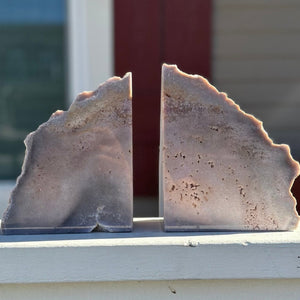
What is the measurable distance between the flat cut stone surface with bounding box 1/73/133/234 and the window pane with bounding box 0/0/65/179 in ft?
9.57

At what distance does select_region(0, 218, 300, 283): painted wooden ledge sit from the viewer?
127 cm

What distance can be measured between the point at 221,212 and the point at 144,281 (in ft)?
0.85

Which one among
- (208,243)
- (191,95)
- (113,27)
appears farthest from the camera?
(113,27)

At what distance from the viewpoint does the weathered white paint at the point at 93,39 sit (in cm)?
382

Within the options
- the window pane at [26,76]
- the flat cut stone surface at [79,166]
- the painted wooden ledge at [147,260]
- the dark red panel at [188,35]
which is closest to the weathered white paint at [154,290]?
the painted wooden ledge at [147,260]

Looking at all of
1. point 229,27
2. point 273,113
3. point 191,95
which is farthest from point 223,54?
point 191,95

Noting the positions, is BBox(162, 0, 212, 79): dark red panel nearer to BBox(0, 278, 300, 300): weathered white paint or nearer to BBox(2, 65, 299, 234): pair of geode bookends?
BBox(2, 65, 299, 234): pair of geode bookends

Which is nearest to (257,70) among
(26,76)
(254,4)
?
(254,4)

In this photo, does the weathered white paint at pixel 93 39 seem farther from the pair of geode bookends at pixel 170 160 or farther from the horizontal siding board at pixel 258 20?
the pair of geode bookends at pixel 170 160

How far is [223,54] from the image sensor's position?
3.98m

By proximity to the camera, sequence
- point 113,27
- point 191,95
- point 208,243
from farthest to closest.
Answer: point 113,27 → point 191,95 → point 208,243

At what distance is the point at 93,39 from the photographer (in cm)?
386

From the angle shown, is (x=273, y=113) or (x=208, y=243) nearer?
(x=208, y=243)

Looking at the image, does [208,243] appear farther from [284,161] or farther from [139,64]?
[139,64]
